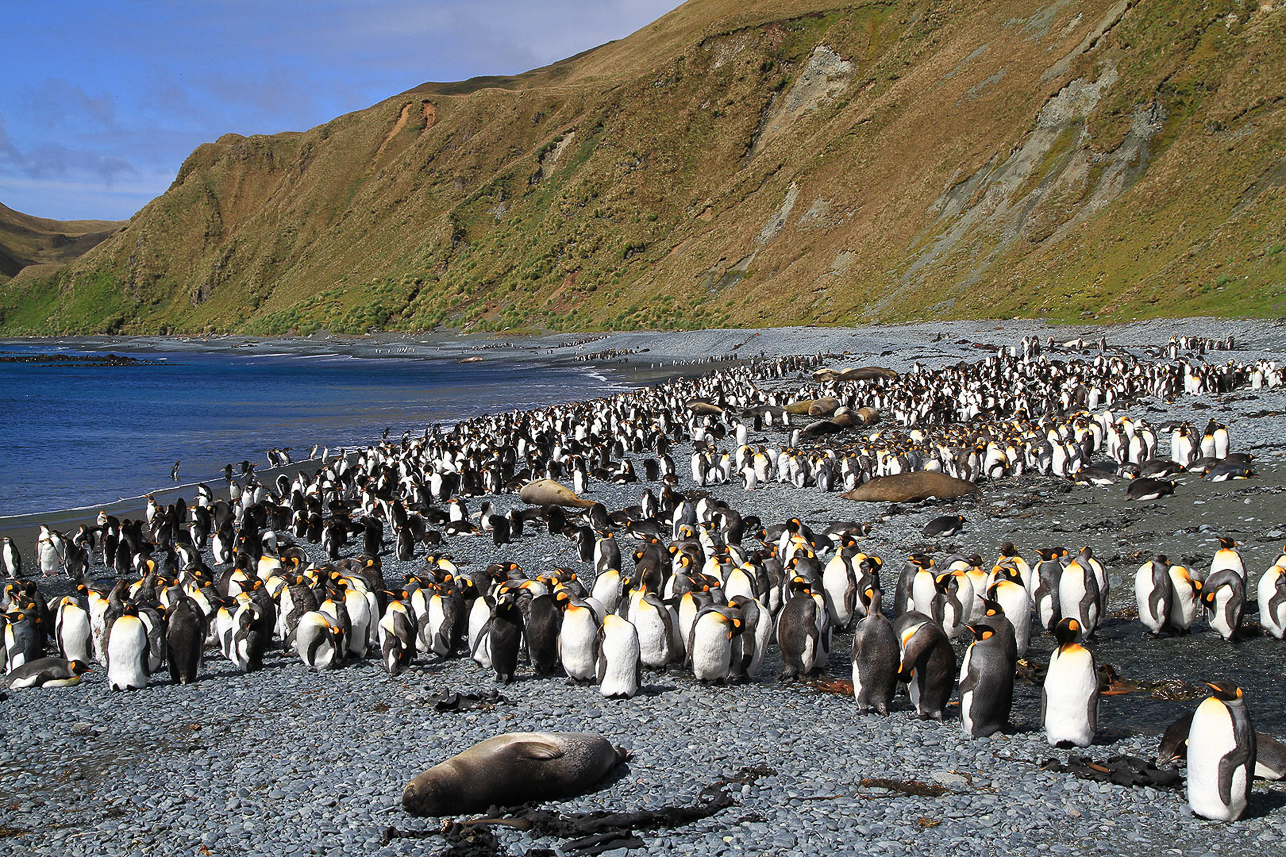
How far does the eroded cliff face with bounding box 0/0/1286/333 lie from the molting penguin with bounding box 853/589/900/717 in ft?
120

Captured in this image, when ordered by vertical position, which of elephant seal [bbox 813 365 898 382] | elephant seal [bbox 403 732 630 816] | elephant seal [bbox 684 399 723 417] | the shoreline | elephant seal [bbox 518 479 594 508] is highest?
the shoreline

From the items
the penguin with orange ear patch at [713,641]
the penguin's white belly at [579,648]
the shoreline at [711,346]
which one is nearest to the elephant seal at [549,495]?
the shoreline at [711,346]

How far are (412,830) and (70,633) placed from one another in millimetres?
6182

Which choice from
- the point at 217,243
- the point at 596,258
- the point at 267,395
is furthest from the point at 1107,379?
the point at 217,243

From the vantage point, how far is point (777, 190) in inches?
3123

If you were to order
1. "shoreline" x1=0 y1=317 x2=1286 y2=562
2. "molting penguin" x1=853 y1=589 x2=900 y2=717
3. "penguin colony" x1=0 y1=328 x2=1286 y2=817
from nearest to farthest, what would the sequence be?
"molting penguin" x1=853 y1=589 x2=900 y2=717, "penguin colony" x1=0 y1=328 x2=1286 y2=817, "shoreline" x1=0 y1=317 x2=1286 y2=562

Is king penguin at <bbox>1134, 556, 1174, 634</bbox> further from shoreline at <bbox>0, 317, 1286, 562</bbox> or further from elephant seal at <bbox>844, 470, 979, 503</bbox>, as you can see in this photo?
shoreline at <bbox>0, 317, 1286, 562</bbox>

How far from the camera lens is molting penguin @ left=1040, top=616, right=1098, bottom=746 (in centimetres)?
617

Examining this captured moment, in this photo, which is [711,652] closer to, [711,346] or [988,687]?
[988,687]

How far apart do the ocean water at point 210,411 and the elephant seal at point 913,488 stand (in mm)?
17124

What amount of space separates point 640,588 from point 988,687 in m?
3.46

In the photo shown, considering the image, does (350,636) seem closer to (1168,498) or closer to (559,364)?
(1168,498)

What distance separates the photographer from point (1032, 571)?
364 inches

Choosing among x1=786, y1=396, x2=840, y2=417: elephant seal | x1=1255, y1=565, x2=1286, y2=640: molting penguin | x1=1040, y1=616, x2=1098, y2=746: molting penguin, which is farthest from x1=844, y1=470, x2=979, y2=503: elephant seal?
x1=786, y1=396, x2=840, y2=417: elephant seal
